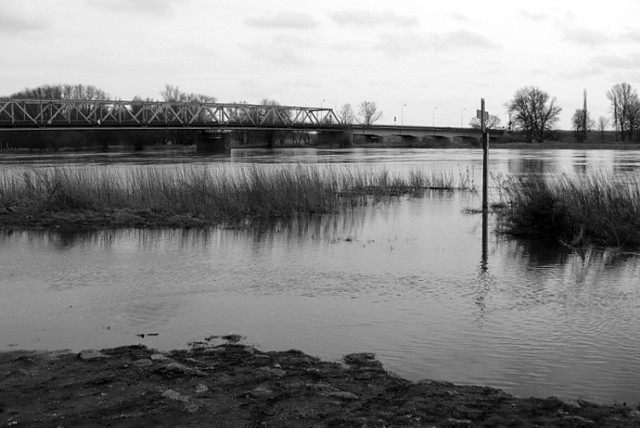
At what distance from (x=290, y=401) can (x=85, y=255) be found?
32.1ft

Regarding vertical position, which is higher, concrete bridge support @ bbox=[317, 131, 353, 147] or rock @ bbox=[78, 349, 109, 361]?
concrete bridge support @ bbox=[317, 131, 353, 147]

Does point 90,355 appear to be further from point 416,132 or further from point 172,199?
point 416,132

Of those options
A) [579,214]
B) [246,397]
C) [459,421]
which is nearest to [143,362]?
[246,397]

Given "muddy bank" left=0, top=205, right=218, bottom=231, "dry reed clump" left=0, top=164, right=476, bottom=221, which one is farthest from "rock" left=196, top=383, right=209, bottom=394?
"dry reed clump" left=0, top=164, right=476, bottom=221

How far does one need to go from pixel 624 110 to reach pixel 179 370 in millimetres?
141076

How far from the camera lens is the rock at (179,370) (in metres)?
6.44

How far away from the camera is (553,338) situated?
26.7ft

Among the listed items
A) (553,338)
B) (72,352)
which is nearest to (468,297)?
(553,338)

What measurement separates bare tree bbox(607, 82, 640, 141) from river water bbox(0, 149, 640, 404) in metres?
123

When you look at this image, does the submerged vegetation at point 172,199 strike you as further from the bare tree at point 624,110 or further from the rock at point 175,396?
the bare tree at point 624,110

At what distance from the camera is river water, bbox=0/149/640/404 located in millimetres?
7422

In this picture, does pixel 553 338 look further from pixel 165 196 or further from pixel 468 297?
pixel 165 196

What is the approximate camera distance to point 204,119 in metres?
136

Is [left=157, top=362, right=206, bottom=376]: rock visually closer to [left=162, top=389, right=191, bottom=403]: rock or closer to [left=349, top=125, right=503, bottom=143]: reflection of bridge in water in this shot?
[left=162, top=389, right=191, bottom=403]: rock
